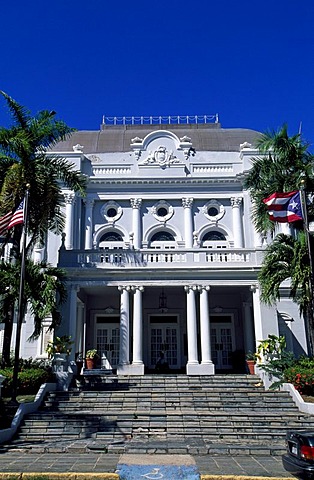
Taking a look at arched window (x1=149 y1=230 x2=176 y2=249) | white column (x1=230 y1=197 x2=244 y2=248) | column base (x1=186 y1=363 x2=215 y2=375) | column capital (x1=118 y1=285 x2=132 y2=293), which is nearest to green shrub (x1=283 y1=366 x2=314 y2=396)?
column base (x1=186 y1=363 x2=215 y2=375)

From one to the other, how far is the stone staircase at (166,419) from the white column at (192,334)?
1622mm

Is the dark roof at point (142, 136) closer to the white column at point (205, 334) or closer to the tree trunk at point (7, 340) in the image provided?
the white column at point (205, 334)

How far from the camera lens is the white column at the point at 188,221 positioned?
28086 millimetres

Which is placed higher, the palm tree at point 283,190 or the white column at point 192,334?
the palm tree at point 283,190

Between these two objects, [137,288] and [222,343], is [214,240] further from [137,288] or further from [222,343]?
[137,288]

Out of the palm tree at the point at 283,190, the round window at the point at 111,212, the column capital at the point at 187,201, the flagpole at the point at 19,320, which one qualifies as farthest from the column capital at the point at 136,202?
the flagpole at the point at 19,320

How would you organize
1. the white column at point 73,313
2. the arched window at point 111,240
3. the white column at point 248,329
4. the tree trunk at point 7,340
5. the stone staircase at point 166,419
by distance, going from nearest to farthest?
1. the stone staircase at point 166,419
2. the tree trunk at point 7,340
3. the white column at point 73,313
4. the white column at point 248,329
5. the arched window at point 111,240

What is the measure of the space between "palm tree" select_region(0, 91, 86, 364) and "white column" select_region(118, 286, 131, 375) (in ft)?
15.6

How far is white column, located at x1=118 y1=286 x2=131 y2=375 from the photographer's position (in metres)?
19.8

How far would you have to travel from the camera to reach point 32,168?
1808 cm

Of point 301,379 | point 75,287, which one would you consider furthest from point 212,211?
point 301,379

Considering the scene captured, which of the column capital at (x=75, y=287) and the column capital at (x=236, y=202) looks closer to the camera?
the column capital at (x=75, y=287)

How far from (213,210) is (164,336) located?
8848 mm

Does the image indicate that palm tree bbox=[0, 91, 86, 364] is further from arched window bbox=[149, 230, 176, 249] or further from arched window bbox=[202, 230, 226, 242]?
arched window bbox=[202, 230, 226, 242]
